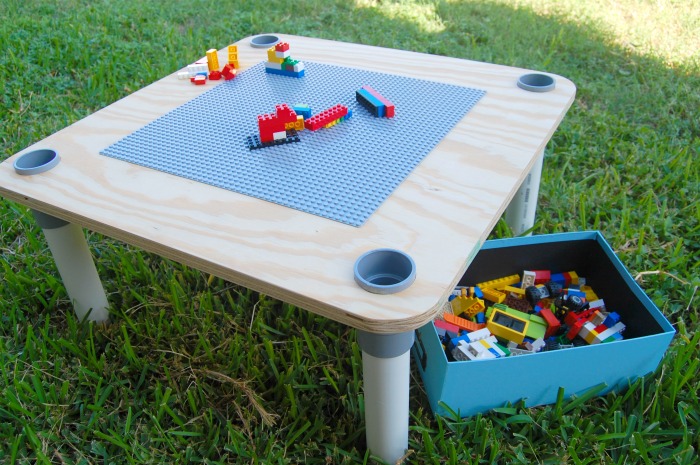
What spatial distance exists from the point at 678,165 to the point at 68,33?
2.15 meters

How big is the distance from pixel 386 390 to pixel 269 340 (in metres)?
0.39

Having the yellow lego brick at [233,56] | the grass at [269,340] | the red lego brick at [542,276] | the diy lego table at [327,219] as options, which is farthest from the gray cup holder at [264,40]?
the red lego brick at [542,276]

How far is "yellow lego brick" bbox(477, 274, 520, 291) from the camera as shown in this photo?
1.23 meters

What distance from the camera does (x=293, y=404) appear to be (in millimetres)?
1020

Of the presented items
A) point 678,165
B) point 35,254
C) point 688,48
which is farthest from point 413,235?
point 688,48

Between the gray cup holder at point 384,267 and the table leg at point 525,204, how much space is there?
57 cm

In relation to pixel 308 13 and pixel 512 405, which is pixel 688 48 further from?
pixel 512 405

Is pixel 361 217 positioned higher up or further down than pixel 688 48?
higher up

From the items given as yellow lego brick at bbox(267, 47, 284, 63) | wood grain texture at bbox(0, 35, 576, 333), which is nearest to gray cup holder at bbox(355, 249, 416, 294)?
wood grain texture at bbox(0, 35, 576, 333)

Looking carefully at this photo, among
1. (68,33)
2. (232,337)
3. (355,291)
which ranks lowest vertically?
(232,337)

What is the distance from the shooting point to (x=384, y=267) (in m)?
0.75

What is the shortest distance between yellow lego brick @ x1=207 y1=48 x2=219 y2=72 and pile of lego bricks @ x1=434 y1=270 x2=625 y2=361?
2.27ft

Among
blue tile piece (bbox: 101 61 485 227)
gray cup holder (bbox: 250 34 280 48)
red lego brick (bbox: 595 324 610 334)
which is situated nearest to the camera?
blue tile piece (bbox: 101 61 485 227)

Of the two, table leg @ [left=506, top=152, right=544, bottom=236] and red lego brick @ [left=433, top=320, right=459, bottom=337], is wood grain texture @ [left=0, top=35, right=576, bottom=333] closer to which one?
table leg @ [left=506, top=152, right=544, bottom=236]
